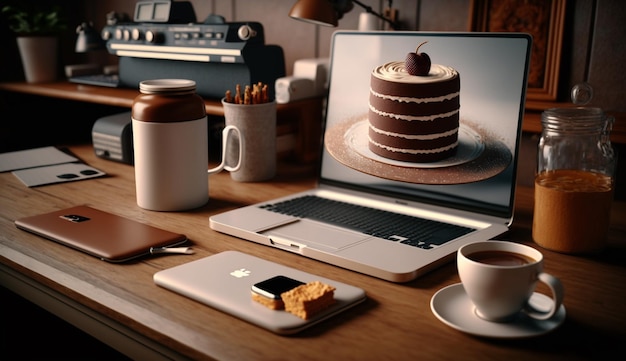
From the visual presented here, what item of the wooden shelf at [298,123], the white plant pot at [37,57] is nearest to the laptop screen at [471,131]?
the wooden shelf at [298,123]

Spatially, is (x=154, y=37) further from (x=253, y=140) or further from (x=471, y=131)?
(x=471, y=131)

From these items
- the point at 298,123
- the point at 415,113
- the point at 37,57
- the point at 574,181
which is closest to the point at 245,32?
the point at 298,123

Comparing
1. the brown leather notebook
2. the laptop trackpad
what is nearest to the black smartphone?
the laptop trackpad

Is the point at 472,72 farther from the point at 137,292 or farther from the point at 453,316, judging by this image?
the point at 137,292

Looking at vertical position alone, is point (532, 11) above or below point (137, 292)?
above

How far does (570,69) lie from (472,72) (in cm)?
33

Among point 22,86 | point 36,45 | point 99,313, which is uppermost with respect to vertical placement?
point 36,45

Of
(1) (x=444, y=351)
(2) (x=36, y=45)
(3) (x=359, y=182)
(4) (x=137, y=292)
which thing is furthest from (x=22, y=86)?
(1) (x=444, y=351)

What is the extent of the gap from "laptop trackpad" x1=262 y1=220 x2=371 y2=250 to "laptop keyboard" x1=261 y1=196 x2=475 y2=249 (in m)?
0.03

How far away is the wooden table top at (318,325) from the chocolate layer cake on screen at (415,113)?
0.69 feet

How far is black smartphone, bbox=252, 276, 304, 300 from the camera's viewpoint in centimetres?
83

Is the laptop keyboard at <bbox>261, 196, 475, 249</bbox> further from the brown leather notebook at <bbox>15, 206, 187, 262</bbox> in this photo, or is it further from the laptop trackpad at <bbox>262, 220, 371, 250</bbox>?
the brown leather notebook at <bbox>15, 206, 187, 262</bbox>

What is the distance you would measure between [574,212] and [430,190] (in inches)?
11.8

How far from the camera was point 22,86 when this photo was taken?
216 cm
